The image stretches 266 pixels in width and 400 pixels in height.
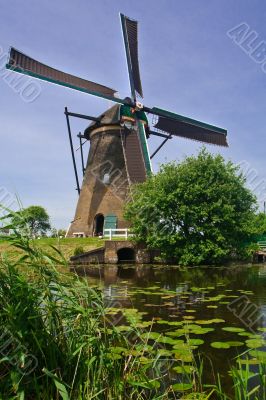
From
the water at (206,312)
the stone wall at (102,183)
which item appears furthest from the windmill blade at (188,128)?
the water at (206,312)

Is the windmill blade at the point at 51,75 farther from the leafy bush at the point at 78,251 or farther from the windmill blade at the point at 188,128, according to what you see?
the leafy bush at the point at 78,251

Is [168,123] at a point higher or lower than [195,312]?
higher

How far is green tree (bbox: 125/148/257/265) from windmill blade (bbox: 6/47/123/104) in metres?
8.46

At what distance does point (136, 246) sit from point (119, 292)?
1180 centimetres

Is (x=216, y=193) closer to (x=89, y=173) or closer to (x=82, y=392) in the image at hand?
(x=89, y=173)

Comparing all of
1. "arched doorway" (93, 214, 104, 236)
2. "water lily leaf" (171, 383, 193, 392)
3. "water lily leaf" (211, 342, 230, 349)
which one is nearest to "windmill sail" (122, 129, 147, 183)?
"arched doorway" (93, 214, 104, 236)

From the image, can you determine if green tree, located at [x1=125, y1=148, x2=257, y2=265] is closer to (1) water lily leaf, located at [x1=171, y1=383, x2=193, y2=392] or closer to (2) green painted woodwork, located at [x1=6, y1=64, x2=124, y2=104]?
(2) green painted woodwork, located at [x1=6, y1=64, x2=124, y2=104]

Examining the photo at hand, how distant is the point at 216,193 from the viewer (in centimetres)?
1934

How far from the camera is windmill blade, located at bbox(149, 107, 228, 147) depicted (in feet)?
88.0

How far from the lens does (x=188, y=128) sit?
90.7ft

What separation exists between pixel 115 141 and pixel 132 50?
7.37 metres

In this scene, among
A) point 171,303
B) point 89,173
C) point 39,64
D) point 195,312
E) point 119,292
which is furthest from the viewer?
point 89,173

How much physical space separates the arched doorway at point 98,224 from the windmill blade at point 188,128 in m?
8.35

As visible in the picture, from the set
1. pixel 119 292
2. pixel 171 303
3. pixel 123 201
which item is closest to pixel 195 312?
pixel 171 303
